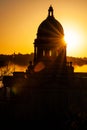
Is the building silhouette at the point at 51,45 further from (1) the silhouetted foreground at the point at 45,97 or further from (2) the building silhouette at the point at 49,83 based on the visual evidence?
(1) the silhouetted foreground at the point at 45,97

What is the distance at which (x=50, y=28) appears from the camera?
198 feet

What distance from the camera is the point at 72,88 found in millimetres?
60750

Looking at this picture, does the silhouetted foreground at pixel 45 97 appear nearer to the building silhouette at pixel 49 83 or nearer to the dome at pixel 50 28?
the building silhouette at pixel 49 83

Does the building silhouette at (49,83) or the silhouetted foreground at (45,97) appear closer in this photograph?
the silhouetted foreground at (45,97)

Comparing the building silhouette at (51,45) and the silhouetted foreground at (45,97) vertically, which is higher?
the building silhouette at (51,45)

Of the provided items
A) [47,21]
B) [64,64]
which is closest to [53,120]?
[64,64]

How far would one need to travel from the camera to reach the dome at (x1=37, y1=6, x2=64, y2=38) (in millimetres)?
60188

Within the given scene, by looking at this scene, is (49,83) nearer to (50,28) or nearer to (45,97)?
(45,97)

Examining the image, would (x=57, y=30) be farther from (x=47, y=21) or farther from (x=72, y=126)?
(x=72, y=126)

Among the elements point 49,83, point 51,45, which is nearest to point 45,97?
point 49,83

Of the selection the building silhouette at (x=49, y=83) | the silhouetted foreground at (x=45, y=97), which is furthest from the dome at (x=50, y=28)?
the silhouetted foreground at (x=45, y=97)

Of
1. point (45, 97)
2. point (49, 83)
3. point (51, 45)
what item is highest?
point (51, 45)

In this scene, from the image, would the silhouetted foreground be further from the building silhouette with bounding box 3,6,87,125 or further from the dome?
the dome

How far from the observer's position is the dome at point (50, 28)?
6019cm
